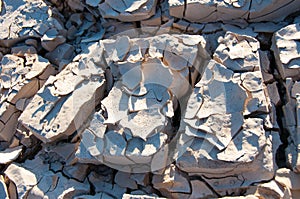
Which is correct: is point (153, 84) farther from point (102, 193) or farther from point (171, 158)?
point (102, 193)

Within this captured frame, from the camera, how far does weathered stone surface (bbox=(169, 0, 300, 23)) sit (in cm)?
210

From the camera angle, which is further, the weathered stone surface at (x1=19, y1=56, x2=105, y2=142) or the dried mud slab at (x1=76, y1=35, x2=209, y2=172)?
the weathered stone surface at (x1=19, y1=56, x2=105, y2=142)

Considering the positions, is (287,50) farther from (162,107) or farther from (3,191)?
(3,191)

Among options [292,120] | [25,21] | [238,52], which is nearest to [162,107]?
[238,52]

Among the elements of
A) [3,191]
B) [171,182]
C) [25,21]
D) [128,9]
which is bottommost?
[3,191]

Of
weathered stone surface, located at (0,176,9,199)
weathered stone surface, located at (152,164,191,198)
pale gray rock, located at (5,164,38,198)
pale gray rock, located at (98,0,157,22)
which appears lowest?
weathered stone surface, located at (0,176,9,199)

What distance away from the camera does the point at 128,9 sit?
2.21 metres

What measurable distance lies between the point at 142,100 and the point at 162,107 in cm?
9

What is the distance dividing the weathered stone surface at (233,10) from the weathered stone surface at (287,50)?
143 millimetres

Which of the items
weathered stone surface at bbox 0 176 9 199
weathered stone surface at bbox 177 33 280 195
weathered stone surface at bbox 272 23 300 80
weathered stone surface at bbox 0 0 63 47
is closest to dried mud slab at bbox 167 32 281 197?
weathered stone surface at bbox 177 33 280 195

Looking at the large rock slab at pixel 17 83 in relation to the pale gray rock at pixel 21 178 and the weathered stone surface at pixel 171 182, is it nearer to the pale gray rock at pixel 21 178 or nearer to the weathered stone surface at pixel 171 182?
the pale gray rock at pixel 21 178

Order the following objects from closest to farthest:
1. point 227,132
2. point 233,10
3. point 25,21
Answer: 1. point 227,132
2. point 233,10
3. point 25,21

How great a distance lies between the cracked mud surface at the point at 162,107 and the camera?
1757 mm

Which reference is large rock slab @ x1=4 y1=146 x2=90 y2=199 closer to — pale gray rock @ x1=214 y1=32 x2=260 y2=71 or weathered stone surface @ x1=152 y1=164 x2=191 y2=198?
weathered stone surface @ x1=152 y1=164 x2=191 y2=198
